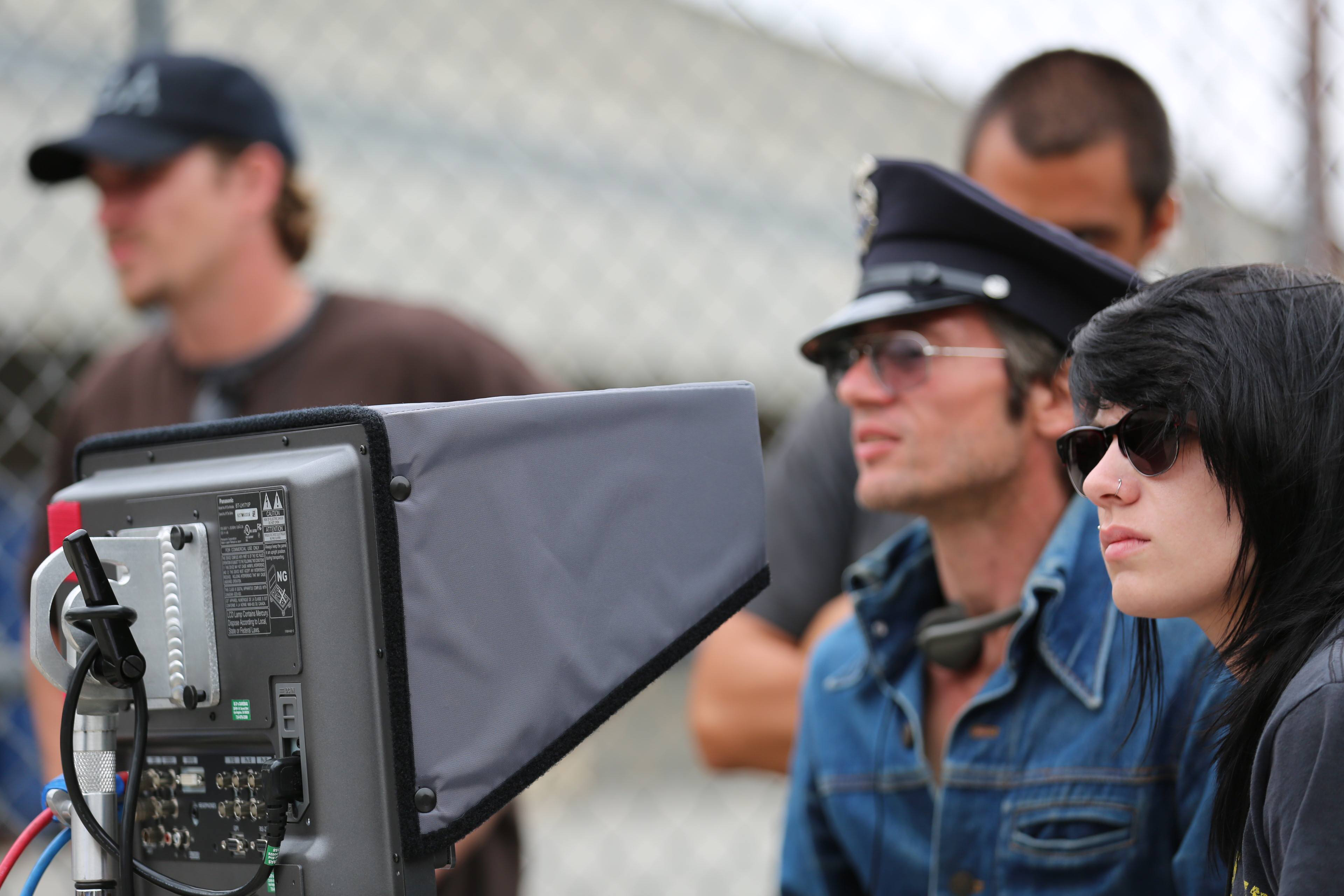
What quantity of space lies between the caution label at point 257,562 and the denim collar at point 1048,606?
1023 millimetres

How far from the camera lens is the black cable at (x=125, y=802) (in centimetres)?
118

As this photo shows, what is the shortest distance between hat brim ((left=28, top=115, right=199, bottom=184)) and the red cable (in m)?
1.66

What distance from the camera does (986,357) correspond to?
1.83m

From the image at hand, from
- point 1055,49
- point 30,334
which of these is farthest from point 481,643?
point 30,334

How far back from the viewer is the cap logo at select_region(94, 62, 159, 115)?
2.63m

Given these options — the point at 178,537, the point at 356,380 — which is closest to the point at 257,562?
the point at 178,537

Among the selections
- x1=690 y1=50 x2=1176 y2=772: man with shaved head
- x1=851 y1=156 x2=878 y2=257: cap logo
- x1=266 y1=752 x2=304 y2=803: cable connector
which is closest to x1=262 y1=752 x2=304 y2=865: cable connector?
x1=266 y1=752 x2=304 y2=803: cable connector

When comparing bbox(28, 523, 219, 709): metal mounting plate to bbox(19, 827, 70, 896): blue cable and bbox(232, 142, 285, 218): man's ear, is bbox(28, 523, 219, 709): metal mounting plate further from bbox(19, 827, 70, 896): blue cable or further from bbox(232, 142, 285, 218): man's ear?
bbox(232, 142, 285, 218): man's ear

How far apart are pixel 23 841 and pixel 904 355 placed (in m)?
1.28

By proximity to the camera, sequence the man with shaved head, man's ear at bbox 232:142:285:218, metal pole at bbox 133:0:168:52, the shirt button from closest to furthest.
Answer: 1. the shirt button
2. the man with shaved head
3. man's ear at bbox 232:142:285:218
4. metal pole at bbox 133:0:168:52

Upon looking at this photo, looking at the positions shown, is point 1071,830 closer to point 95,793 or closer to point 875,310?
point 875,310

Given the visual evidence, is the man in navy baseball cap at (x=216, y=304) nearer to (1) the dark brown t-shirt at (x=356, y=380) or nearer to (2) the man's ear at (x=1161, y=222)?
(1) the dark brown t-shirt at (x=356, y=380)

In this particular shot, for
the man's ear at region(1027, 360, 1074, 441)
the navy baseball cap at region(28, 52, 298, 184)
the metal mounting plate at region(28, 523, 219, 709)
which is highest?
the navy baseball cap at region(28, 52, 298, 184)

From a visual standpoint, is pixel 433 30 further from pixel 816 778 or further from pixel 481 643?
pixel 481 643
